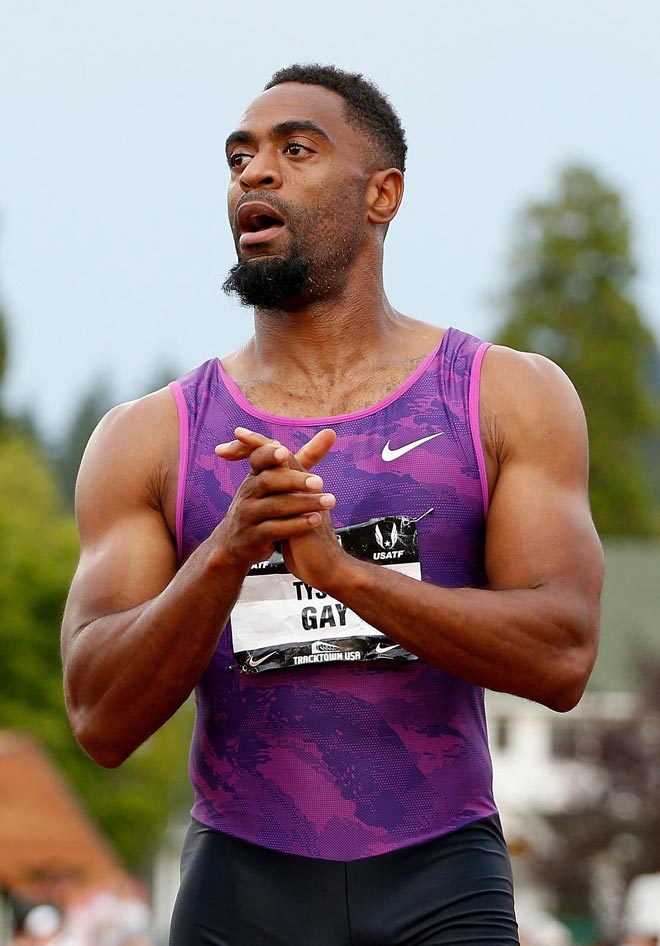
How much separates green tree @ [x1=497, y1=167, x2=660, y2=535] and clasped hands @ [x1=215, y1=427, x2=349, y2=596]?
49818 mm

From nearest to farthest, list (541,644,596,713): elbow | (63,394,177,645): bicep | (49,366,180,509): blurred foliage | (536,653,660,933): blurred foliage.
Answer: (541,644,596,713): elbow
(63,394,177,645): bicep
(536,653,660,933): blurred foliage
(49,366,180,509): blurred foliage

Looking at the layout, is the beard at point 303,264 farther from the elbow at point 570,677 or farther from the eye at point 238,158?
the elbow at point 570,677

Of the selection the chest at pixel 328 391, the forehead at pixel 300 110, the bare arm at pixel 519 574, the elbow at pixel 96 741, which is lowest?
the elbow at pixel 96 741

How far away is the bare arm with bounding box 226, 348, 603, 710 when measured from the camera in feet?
12.2

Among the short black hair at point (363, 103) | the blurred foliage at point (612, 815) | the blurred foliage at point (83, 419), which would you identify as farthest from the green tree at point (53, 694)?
the blurred foliage at point (83, 419)

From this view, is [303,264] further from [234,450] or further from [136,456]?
[234,450]

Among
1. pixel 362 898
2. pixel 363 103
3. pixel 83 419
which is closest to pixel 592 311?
pixel 363 103

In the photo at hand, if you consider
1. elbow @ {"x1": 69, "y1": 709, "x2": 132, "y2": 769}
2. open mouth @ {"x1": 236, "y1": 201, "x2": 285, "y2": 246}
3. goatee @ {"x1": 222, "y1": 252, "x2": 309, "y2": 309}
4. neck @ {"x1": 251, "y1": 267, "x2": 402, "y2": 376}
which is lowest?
elbow @ {"x1": 69, "y1": 709, "x2": 132, "y2": 769}

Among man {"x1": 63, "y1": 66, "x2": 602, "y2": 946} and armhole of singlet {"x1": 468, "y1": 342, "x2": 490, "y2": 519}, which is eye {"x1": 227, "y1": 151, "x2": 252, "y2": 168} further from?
armhole of singlet {"x1": 468, "y1": 342, "x2": 490, "y2": 519}

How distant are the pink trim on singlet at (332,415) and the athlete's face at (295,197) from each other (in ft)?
0.74

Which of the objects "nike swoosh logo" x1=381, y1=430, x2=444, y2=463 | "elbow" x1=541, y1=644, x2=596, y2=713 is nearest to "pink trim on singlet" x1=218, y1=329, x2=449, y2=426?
"nike swoosh logo" x1=381, y1=430, x2=444, y2=463

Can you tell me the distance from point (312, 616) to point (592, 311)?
50.7 meters

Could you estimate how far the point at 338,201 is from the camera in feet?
14.1

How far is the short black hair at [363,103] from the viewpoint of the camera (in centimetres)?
446
